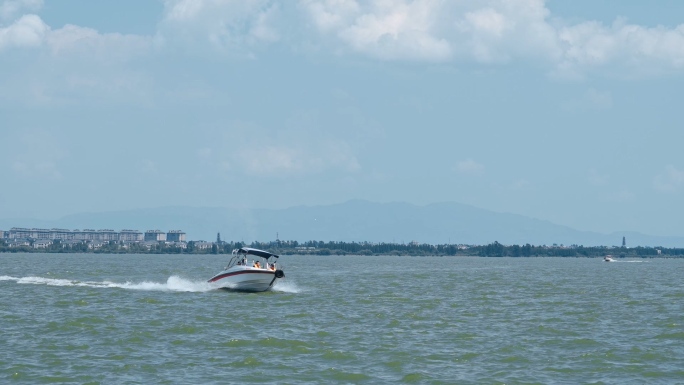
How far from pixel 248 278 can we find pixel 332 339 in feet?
89.7

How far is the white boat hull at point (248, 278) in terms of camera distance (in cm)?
7119

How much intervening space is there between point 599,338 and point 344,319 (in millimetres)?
14427

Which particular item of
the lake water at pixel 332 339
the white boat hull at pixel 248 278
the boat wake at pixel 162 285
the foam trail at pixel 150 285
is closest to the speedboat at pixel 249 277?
the white boat hull at pixel 248 278

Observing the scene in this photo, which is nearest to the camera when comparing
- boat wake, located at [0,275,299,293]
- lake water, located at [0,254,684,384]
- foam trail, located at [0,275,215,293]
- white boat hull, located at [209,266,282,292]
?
lake water, located at [0,254,684,384]

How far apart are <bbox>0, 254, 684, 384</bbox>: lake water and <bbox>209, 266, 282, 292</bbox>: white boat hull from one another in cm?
84

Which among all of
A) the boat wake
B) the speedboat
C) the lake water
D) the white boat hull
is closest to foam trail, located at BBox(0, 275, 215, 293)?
the boat wake

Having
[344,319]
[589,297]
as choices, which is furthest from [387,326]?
[589,297]

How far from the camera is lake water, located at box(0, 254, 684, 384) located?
1401 inches

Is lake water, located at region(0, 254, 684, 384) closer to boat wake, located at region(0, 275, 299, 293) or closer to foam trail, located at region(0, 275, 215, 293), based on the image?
boat wake, located at region(0, 275, 299, 293)

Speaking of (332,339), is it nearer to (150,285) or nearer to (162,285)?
(162,285)

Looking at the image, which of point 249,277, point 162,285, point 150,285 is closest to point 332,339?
point 249,277

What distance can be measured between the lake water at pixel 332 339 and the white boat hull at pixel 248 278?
0.84 metres

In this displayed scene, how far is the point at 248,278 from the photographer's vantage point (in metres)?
71.3

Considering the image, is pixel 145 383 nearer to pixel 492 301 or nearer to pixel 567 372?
pixel 567 372
